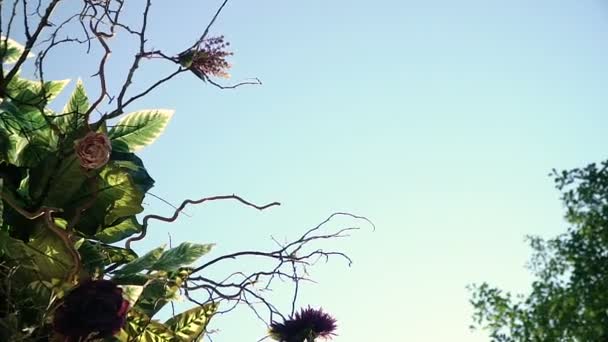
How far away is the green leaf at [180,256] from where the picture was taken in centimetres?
102

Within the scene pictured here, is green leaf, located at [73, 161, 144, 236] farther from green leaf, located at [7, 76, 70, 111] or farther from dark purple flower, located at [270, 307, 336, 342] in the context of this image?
dark purple flower, located at [270, 307, 336, 342]

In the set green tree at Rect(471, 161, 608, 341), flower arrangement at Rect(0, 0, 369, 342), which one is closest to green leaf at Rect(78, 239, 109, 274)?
flower arrangement at Rect(0, 0, 369, 342)

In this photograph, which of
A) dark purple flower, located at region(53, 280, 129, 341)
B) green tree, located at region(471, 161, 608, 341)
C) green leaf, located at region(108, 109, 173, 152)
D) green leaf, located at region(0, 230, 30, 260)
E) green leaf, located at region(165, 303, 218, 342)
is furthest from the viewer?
green tree, located at region(471, 161, 608, 341)

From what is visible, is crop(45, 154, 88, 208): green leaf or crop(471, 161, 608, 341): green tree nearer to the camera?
crop(45, 154, 88, 208): green leaf

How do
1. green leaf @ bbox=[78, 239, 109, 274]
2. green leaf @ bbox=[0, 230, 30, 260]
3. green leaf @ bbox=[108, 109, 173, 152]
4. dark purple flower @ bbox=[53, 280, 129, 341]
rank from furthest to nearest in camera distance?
green leaf @ bbox=[108, 109, 173, 152], green leaf @ bbox=[78, 239, 109, 274], green leaf @ bbox=[0, 230, 30, 260], dark purple flower @ bbox=[53, 280, 129, 341]

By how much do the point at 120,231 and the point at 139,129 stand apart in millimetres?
232

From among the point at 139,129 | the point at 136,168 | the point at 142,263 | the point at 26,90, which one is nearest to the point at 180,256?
the point at 142,263

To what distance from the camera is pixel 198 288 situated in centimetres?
101

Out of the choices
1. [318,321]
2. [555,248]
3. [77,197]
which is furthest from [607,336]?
[77,197]

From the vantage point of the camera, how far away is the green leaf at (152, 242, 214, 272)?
1018 millimetres

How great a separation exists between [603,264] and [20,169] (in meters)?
6.14

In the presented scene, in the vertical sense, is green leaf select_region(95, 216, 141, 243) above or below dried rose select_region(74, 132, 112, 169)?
above

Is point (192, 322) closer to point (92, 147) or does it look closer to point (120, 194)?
point (120, 194)

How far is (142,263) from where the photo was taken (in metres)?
0.99
